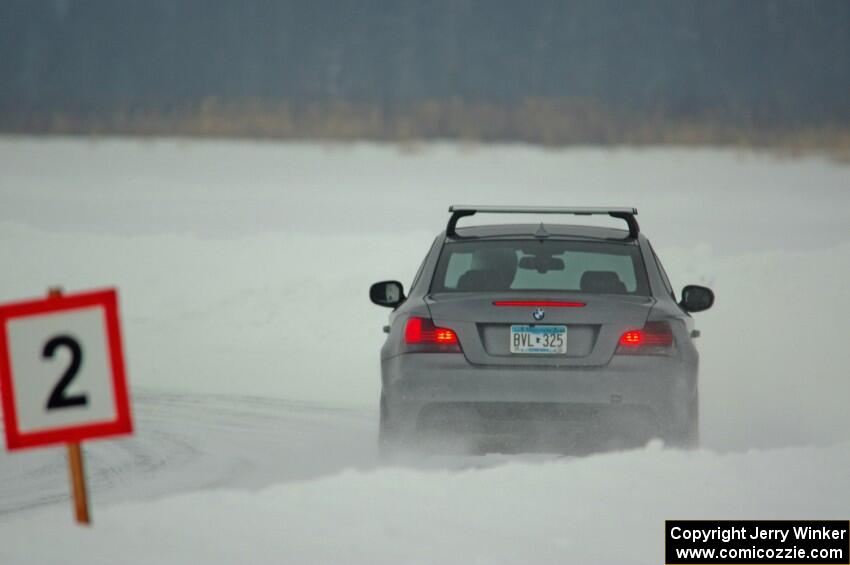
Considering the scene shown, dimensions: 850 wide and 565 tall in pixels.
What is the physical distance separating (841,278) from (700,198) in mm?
28951

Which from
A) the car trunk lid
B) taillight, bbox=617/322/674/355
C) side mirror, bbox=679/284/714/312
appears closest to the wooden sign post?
the car trunk lid

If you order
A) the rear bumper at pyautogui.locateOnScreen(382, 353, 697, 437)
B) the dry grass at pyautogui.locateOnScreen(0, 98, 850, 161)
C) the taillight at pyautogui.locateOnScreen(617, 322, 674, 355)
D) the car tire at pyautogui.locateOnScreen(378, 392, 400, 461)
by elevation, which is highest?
the dry grass at pyautogui.locateOnScreen(0, 98, 850, 161)

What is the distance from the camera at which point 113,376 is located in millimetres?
7301

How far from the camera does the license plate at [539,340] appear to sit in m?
9.42

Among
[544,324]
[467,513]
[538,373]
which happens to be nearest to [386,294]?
[544,324]

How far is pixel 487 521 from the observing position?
8117 mm

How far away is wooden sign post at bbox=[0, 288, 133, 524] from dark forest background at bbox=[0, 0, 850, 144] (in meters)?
55.3

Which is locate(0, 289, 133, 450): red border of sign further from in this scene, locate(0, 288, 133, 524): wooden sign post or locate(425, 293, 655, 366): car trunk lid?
locate(425, 293, 655, 366): car trunk lid

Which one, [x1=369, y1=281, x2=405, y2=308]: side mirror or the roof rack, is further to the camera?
[x1=369, y1=281, x2=405, y2=308]: side mirror

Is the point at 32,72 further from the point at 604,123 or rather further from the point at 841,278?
the point at 841,278

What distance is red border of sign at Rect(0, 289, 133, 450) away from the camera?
287 inches

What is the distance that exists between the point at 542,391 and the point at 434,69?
81787mm

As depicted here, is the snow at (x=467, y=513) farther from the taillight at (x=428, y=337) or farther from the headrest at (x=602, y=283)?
the headrest at (x=602, y=283)

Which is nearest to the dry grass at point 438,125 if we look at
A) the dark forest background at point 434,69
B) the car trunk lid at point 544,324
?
the dark forest background at point 434,69
